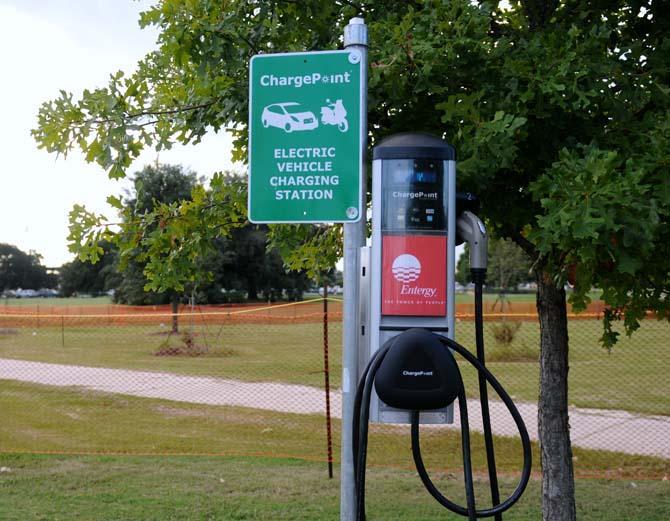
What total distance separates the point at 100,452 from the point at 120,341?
633 inches

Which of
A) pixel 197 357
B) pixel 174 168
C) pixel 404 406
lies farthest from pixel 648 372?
pixel 174 168

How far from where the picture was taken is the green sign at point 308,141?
8.26 feet

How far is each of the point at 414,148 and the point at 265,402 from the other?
9.49m

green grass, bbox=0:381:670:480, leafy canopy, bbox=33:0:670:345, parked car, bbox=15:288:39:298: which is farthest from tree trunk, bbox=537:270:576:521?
parked car, bbox=15:288:39:298

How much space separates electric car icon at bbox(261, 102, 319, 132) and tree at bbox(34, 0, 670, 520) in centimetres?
83

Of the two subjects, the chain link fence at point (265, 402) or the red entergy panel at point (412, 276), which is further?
the chain link fence at point (265, 402)

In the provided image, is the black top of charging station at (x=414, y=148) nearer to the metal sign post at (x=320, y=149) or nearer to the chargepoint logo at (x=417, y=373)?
the metal sign post at (x=320, y=149)

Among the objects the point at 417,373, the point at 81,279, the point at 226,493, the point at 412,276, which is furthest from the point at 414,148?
the point at 81,279

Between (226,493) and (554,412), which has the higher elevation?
A: (554,412)

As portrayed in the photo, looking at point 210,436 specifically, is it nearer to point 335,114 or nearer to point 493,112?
point 493,112

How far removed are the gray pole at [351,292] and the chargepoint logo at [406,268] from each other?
0.14 meters

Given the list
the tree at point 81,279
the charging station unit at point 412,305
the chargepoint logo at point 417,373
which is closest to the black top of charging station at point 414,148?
the charging station unit at point 412,305

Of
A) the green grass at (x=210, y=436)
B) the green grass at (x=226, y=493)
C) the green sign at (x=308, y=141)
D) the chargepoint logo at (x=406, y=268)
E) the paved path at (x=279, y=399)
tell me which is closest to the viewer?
the green sign at (x=308, y=141)

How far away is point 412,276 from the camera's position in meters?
2.68
